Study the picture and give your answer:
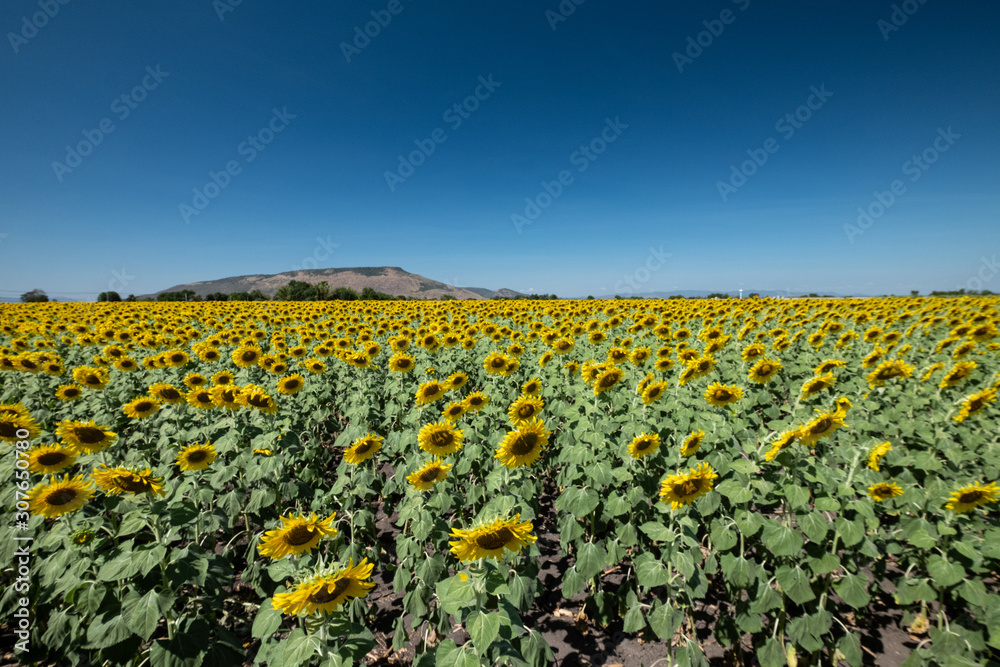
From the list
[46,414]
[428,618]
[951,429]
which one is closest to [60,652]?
[428,618]

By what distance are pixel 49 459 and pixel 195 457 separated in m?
1.05

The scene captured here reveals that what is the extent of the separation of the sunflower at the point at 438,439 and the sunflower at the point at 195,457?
2181 mm

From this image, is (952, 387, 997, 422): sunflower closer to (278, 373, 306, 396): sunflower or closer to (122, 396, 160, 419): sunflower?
(278, 373, 306, 396): sunflower

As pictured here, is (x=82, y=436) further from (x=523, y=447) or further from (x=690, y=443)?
(x=690, y=443)

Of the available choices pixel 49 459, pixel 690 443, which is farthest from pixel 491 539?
pixel 49 459

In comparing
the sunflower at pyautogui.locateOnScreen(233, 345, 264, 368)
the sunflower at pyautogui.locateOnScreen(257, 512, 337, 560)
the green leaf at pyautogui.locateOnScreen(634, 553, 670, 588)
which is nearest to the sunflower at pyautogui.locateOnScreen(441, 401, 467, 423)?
the sunflower at pyautogui.locateOnScreen(257, 512, 337, 560)

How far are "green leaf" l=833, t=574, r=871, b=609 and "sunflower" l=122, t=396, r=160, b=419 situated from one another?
7.63 metres

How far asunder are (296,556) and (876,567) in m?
5.31

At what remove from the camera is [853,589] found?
2.97m

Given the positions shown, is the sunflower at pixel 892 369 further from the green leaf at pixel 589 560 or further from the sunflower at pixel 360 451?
the sunflower at pixel 360 451

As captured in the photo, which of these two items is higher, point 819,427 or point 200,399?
point 819,427

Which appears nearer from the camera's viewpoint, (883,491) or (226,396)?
(883,491)

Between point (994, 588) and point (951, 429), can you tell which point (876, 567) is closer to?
point (994, 588)

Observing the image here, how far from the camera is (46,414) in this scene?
585 centimetres
